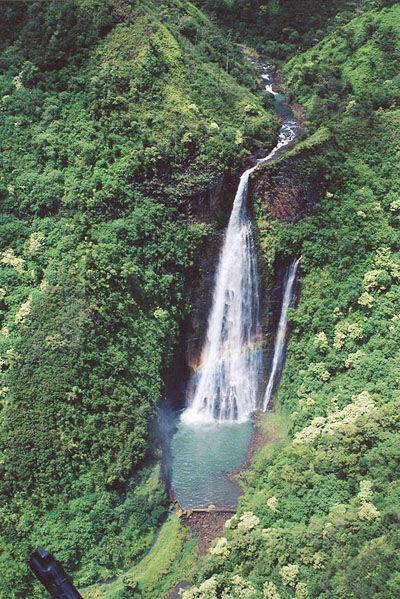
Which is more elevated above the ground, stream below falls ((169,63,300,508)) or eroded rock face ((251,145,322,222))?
eroded rock face ((251,145,322,222))

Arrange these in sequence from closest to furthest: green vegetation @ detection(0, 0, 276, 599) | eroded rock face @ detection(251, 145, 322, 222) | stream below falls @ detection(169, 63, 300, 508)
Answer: green vegetation @ detection(0, 0, 276, 599)
stream below falls @ detection(169, 63, 300, 508)
eroded rock face @ detection(251, 145, 322, 222)

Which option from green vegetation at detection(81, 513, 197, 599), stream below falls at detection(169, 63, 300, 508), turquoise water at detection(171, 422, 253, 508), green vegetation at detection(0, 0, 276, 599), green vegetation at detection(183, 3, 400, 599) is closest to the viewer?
green vegetation at detection(183, 3, 400, 599)

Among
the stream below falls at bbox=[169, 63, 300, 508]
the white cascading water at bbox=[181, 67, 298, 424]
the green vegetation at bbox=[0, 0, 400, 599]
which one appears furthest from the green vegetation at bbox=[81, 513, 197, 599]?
the white cascading water at bbox=[181, 67, 298, 424]

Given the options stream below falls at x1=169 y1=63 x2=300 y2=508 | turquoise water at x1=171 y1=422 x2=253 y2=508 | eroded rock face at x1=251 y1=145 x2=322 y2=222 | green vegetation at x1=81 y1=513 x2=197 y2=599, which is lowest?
green vegetation at x1=81 y1=513 x2=197 y2=599

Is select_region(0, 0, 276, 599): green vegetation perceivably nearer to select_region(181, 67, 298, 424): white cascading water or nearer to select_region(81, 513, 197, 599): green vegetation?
select_region(81, 513, 197, 599): green vegetation

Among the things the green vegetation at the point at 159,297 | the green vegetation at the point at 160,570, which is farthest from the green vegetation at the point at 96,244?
the green vegetation at the point at 160,570

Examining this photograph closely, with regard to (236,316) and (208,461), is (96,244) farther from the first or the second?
(208,461)

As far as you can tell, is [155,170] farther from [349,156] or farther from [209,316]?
[349,156]

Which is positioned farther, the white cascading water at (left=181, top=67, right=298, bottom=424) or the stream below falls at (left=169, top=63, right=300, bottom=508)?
the white cascading water at (left=181, top=67, right=298, bottom=424)
